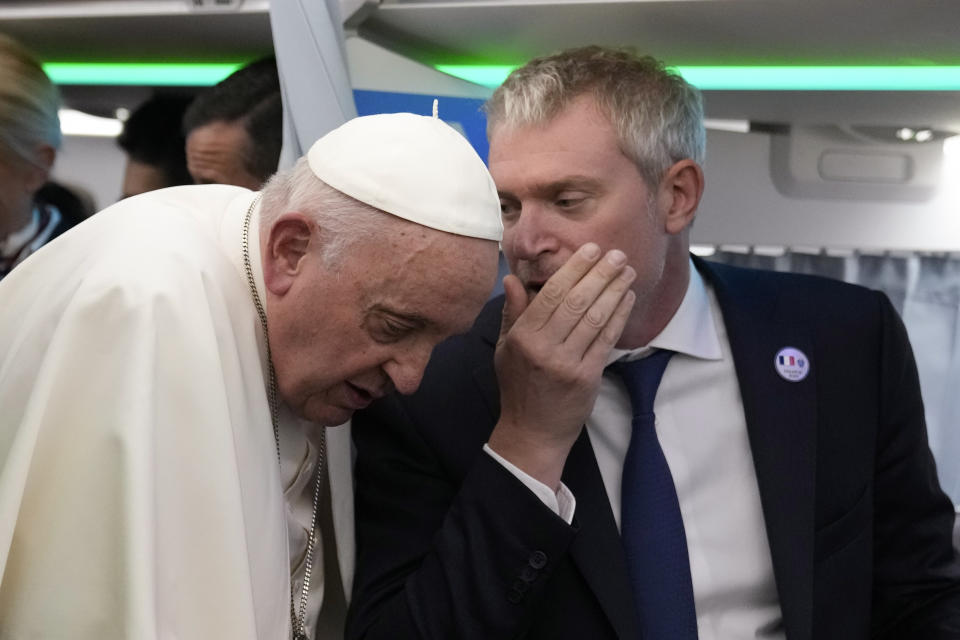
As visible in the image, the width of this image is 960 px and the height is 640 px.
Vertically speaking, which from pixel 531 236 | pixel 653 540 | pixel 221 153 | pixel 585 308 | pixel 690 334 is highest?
pixel 221 153

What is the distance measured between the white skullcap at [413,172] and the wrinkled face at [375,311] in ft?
0.10

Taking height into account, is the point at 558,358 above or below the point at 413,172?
below

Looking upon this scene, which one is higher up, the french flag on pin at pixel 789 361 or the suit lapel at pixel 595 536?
the french flag on pin at pixel 789 361

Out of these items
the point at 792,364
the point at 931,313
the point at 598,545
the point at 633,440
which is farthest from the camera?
the point at 931,313

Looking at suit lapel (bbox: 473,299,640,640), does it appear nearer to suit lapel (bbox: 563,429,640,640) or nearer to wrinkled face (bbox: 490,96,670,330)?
suit lapel (bbox: 563,429,640,640)

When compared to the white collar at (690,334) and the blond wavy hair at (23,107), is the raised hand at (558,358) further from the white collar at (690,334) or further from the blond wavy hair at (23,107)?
the blond wavy hair at (23,107)

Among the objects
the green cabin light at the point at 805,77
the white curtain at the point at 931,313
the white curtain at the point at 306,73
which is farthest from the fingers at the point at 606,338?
the white curtain at the point at 931,313

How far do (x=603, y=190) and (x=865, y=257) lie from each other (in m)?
1.51

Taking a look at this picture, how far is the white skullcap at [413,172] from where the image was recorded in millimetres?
1894

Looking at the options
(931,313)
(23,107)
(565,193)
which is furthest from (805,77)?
(23,107)

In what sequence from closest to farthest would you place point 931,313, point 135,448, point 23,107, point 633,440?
point 135,448 → point 633,440 → point 23,107 → point 931,313

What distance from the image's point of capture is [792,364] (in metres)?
2.55

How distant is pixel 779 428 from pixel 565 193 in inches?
25.3

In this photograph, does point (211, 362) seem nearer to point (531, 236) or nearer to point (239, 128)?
point (531, 236)
